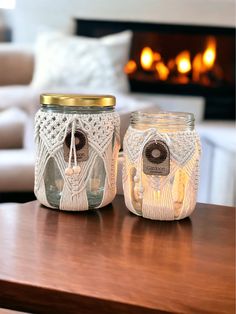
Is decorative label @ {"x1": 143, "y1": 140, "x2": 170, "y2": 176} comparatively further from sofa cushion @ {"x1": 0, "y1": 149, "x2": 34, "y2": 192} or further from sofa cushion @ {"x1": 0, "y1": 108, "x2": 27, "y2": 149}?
sofa cushion @ {"x1": 0, "y1": 108, "x2": 27, "y2": 149}

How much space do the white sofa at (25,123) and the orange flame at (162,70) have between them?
0.44ft

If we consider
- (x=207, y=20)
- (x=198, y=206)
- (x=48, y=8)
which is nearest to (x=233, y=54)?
(x=207, y=20)

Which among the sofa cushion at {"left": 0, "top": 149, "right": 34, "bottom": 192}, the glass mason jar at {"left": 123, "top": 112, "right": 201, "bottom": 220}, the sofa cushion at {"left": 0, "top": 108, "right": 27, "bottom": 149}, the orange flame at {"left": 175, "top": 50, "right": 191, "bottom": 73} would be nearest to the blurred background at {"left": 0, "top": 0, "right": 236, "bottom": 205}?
the orange flame at {"left": 175, "top": 50, "right": 191, "bottom": 73}

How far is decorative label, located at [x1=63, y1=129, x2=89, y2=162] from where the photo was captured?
0.86 metres

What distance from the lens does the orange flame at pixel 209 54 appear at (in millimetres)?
3332

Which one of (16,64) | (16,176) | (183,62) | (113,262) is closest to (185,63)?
(183,62)

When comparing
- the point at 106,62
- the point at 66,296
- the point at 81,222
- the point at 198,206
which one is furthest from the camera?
the point at 106,62

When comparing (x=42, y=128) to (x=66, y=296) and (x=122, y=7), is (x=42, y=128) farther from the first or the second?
(x=122, y=7)

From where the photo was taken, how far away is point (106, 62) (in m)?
3.08

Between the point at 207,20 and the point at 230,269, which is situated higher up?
the point at 207,20

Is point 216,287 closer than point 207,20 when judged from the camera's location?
Yes

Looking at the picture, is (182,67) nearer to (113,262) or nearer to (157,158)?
(157,158)

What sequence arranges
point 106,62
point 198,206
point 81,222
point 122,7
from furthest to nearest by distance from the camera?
point 122,7
point 106,62
point 198,206
point 81,222

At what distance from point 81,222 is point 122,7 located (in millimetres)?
2657
